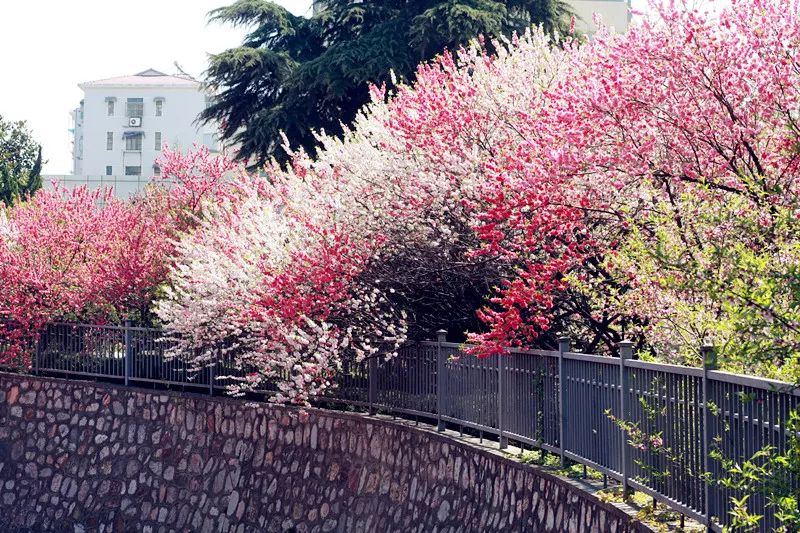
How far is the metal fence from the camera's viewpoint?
29.4ft

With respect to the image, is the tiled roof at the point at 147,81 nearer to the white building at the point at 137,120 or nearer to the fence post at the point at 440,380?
the white building at the point at 137,120

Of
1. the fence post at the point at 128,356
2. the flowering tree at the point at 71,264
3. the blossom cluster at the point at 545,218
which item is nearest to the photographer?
the blossom cluster at the point at 545,218

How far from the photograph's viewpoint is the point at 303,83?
33.4 metres

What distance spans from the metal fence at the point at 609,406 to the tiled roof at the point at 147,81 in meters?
90.8

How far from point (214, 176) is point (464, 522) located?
20.9 m

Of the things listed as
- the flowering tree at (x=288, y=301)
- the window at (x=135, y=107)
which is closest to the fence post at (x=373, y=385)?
the flowering tree at (x=288, y=301)

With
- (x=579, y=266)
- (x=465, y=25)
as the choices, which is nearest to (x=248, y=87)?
(x=465, y=25)

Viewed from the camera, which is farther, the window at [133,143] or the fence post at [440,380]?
the window at [133,143]

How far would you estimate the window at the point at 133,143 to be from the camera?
368ft

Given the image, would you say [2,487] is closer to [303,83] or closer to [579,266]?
[303,83]

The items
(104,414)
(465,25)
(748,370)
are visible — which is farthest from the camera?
(465,25)

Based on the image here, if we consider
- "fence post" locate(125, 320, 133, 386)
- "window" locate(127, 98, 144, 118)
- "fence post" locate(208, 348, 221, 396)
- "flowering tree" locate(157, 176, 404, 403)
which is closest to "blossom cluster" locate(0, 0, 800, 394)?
"flowering tree" locate(157, 176, 404, 403)

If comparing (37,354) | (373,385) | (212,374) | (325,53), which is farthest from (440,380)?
(325,53)

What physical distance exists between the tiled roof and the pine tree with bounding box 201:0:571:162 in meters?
73.5
